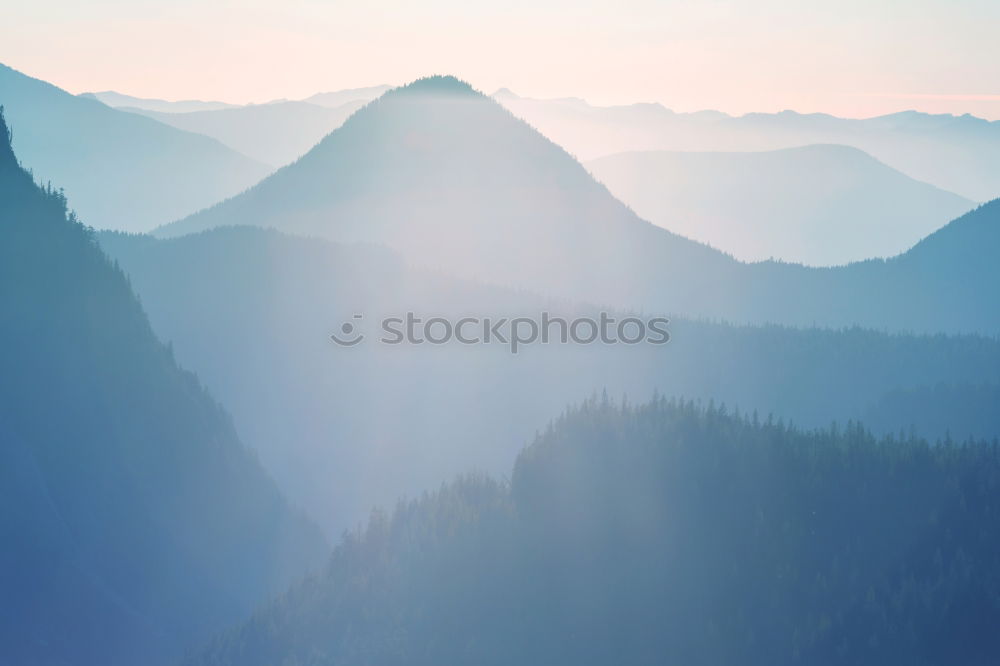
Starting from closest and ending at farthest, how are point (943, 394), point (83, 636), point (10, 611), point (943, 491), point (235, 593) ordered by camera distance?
point (10, 611) → point (83, 636) → point (943, 491) → point (235, 593) → point (943, 394)

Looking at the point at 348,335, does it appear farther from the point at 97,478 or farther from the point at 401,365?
the point at 97,478

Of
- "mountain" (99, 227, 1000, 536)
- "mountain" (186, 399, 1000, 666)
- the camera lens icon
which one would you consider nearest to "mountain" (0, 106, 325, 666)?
"mountain" (186, 399, 1000, 666)

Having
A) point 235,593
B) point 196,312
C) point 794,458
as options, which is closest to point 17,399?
point 235,593

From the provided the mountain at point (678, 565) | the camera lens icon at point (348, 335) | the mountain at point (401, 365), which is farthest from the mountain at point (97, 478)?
the camera lens icon at point (348, 335)

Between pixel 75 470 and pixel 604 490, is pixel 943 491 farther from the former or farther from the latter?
pixel 75 470

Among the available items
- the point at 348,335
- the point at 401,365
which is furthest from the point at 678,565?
the point at 348,335

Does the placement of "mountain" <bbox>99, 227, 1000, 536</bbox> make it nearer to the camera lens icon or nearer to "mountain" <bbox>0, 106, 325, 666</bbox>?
the camera lens icon

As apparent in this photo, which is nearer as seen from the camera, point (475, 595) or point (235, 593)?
point (475, 595)
